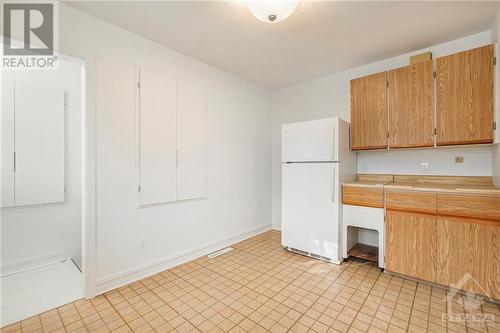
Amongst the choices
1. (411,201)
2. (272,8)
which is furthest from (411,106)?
(272,8)

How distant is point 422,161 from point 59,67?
4.51 metres

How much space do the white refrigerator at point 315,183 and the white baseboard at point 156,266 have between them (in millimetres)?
878

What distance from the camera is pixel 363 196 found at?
2496 millimetres

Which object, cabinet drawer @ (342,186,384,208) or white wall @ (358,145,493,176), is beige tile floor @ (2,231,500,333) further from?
white wall @ (358,145,493,176)

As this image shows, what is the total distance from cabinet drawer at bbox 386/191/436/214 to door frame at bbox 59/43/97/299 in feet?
9.46

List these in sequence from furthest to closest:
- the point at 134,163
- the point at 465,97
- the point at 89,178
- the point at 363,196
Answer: the point at 363,196, the point at 134,163, the point at 465,97, the point at 89,178

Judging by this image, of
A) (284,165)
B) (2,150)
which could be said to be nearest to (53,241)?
(2,150)

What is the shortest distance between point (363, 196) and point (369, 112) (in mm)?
1019

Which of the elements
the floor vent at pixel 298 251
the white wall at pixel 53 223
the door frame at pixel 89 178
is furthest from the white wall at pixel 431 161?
the white wall at pixel 53 223

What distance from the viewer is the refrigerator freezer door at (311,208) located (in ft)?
8.51

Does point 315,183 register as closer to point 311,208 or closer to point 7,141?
point 311,208

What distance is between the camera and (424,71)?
2.29m

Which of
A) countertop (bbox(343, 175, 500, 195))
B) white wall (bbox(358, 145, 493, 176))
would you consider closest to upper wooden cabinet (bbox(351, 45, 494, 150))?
white wall (bbox(358, 145, 493, 176))

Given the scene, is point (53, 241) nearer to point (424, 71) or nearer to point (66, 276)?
point (66, 276)
